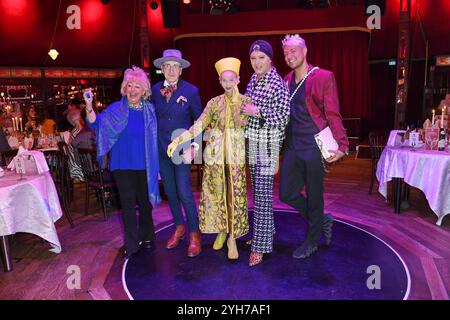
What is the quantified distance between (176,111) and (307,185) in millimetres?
1101

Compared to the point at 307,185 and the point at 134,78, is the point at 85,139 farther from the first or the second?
the point at 307,185

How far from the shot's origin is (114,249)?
10.4ft

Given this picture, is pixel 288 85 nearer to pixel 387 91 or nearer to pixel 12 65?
pixel 12 65

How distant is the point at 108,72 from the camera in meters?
10.2

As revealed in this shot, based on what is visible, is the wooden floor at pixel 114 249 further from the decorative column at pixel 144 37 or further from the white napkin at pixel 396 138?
the decorative column at pixel 144 37

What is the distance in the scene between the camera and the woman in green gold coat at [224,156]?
2.58 m

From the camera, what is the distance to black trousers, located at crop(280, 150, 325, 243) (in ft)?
8.92

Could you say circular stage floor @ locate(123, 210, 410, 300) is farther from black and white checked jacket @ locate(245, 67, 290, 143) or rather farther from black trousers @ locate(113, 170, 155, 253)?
black and white checked jacket @ locate(245, 67, 290, 143)

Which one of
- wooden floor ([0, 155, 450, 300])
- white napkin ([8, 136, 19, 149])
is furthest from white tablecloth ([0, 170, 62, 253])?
white napkin ([8, 136, 19, 149])

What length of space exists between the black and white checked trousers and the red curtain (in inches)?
294

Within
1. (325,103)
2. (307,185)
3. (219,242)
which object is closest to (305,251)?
(307,185)

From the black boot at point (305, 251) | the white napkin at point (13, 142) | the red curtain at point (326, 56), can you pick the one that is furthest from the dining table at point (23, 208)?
the red curtain at point (326, 56)
